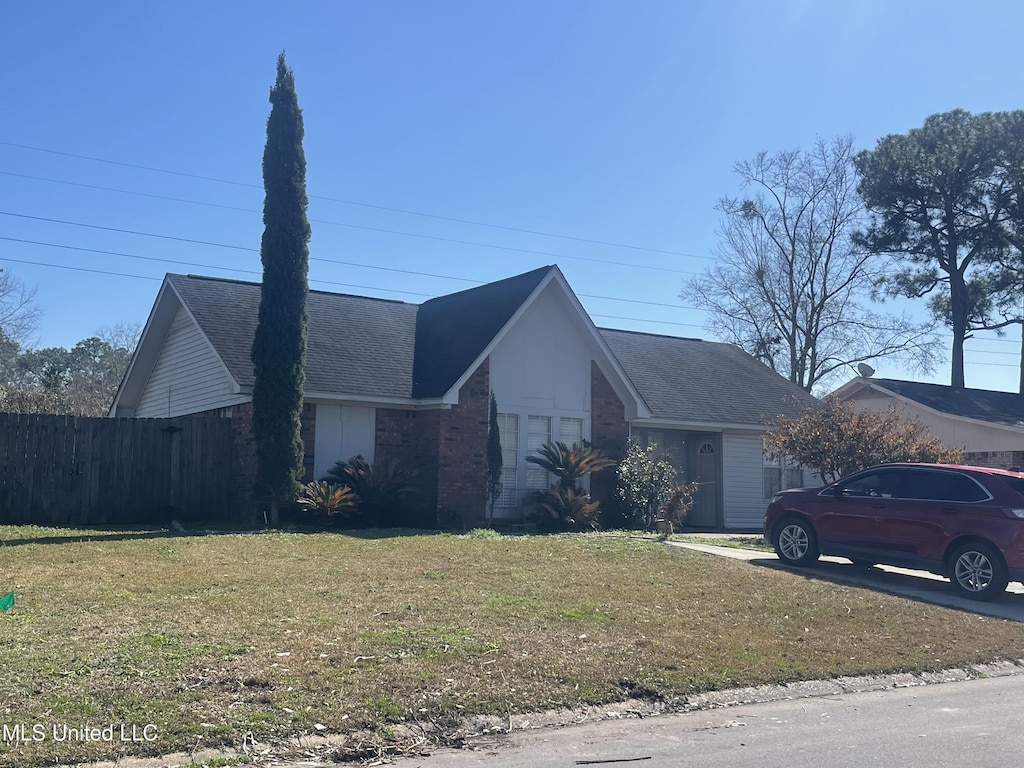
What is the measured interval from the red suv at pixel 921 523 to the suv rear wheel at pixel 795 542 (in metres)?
0.01

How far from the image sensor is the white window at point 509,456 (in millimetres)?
20812

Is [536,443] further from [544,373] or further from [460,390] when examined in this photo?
[460,390]

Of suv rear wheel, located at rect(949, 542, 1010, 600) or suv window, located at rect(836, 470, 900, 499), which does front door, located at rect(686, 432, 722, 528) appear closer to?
suv window, located at rect(836, 470, 900, 499)

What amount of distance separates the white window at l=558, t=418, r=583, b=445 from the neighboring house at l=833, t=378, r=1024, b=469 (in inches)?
458

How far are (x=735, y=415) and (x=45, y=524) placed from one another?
1576cm

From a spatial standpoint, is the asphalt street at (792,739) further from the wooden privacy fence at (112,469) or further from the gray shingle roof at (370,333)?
the wooden privacy fence at (112,469)

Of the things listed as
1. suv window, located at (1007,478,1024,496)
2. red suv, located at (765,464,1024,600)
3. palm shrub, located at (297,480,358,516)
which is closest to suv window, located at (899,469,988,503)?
red suv, located at (765,464,1024,600)

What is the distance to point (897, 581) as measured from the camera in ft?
46.2

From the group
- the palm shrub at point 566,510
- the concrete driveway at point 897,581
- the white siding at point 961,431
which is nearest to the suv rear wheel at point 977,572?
the concrete driveway at point 897,581

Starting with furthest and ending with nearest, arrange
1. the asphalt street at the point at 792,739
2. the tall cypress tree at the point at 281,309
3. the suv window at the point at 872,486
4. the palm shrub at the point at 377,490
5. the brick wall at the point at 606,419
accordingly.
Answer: the brick wall at the point at 606,419, the palm shrub at the point at 377,490, the tall cypress tree at the point at 281,309, the suv window at the point at 872,486, the asphalt street at the point at 792,739

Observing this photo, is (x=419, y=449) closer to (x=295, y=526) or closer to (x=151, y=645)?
(x=295, y=526)

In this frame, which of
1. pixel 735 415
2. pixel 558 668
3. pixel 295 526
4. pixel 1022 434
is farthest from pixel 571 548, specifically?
pixel 1022 434

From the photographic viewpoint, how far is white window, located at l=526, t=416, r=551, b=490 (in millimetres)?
21172

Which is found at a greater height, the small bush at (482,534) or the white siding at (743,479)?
the white siding at (743,479)
